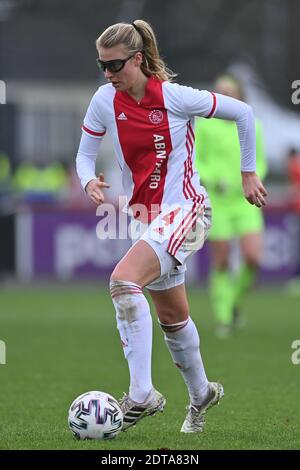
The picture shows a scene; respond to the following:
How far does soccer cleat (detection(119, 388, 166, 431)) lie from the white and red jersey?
3.24 feet

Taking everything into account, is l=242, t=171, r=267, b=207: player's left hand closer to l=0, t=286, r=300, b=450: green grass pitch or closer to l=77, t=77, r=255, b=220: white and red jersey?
l=77, t=77, r=255, b=220: white and red jersey

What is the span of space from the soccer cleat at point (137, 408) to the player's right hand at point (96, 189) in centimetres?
99

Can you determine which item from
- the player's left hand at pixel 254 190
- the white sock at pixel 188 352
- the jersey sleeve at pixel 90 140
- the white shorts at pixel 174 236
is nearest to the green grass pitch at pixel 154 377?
the white sock at pixel 188 352

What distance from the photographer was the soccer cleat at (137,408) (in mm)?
6262

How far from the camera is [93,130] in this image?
21.7 feet

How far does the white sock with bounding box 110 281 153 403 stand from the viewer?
619cm

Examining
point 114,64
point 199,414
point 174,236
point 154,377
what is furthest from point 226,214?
point 114,64

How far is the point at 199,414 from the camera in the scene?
659 cm

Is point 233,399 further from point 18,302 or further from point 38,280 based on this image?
point 38,280

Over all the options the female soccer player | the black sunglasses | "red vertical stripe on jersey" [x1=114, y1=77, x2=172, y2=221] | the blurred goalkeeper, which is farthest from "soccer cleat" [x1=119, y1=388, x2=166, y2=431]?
the blurred goalkeeper

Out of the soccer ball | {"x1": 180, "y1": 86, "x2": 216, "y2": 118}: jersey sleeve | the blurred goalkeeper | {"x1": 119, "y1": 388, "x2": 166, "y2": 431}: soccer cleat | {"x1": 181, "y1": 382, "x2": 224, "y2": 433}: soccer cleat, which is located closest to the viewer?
the soccer ball

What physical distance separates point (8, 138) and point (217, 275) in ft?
60.2

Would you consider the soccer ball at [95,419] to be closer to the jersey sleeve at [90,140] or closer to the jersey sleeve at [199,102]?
the jersey sleeve at [90,140]
